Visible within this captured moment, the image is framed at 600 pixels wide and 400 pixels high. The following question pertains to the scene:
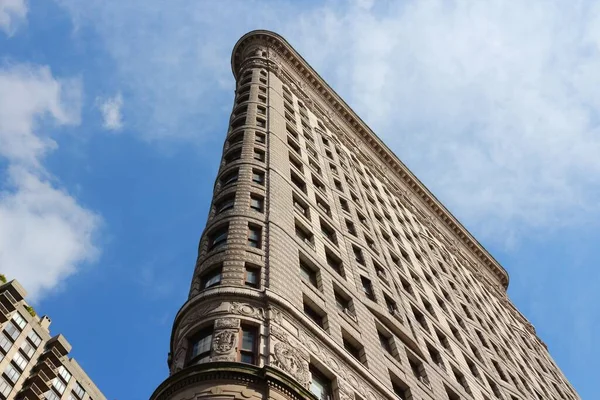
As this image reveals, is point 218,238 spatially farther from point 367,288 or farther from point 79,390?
point 79,390

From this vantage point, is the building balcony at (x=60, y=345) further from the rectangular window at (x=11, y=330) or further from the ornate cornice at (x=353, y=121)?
the ornate cornice at (x=353, y=121)

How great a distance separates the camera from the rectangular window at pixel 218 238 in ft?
101

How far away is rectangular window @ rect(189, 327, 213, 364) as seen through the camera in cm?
2339

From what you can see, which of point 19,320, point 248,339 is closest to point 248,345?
point 248,339

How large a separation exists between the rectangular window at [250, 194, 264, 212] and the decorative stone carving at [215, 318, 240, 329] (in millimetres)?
9518

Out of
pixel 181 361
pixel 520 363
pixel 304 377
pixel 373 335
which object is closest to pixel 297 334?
pixel 304 377

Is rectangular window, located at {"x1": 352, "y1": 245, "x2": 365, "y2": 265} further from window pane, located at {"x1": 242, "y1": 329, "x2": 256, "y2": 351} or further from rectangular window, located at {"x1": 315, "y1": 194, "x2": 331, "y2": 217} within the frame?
window pane, located at {"x1": 242, "y1": 329, "x2": 256, "y2": 351}

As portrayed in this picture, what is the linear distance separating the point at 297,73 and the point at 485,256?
112 feet

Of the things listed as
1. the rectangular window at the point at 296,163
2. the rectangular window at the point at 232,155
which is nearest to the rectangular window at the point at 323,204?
the rectangular window at the point at 296,163

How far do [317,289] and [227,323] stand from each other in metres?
7.04

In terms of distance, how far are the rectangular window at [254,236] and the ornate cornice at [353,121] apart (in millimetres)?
36549

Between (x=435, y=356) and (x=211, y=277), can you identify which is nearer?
(x=211, y=277)

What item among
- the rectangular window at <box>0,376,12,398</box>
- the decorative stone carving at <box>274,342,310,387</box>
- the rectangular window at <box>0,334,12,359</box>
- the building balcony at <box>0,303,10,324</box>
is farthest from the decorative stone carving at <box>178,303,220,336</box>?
the building balcony at <box>0,303,10,324</box>

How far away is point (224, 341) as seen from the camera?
2338 centimetres
